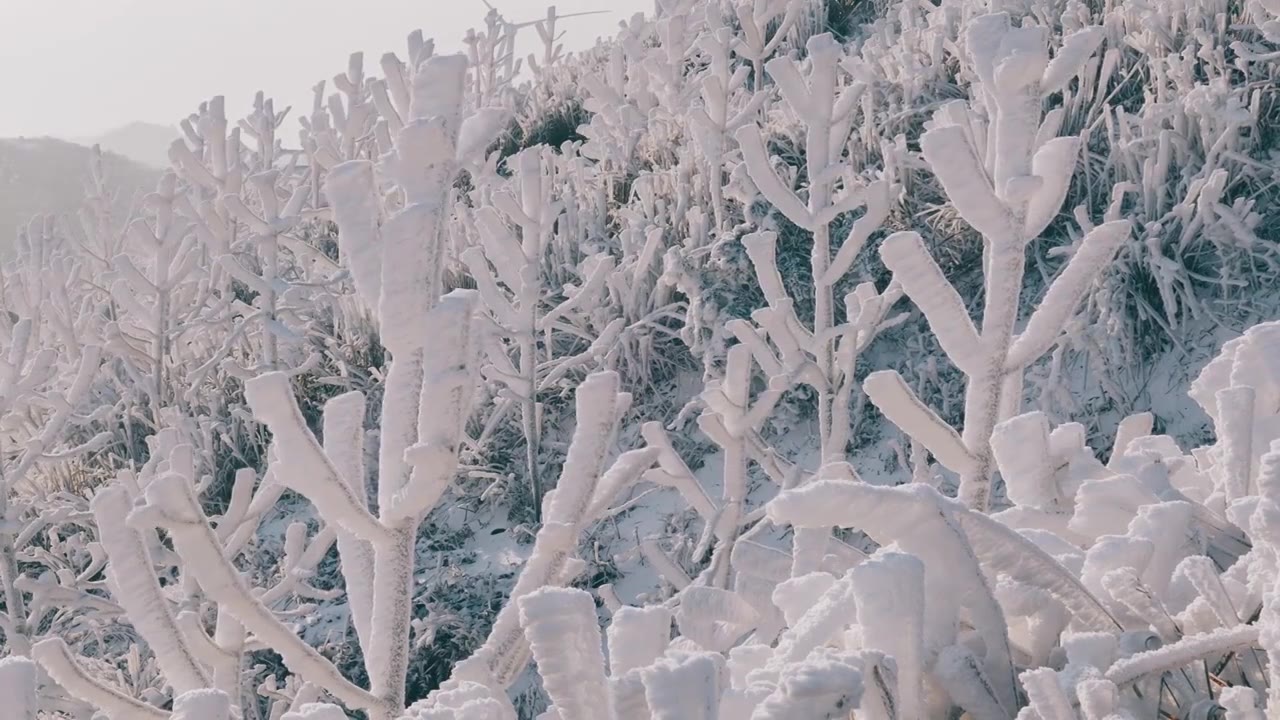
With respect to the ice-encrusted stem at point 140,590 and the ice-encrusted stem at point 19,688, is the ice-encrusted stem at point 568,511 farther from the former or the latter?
the ice-encrusted stem at point 19,688

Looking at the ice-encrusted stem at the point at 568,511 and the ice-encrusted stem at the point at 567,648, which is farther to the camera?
the ice-encrusted stem at the point at 568,511

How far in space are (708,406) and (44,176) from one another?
2231 centimetres

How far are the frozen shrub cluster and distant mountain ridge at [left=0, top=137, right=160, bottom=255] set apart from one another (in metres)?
14.4

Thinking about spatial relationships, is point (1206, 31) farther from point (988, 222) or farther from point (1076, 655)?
point (1076, 655)

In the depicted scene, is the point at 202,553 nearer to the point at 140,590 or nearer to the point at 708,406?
the point at 140,590

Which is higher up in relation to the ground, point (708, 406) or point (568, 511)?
point (568, 511)

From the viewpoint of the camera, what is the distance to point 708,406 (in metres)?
3.69

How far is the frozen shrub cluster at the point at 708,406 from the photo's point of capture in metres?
0.91

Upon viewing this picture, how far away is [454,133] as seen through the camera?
1.28m

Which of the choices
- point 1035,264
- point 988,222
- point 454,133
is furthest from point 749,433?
point 1035,264

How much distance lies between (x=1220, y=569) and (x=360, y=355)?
16.2 feet

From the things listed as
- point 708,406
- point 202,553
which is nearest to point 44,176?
point 708,406

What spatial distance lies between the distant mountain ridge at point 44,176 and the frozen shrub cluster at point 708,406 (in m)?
14.4

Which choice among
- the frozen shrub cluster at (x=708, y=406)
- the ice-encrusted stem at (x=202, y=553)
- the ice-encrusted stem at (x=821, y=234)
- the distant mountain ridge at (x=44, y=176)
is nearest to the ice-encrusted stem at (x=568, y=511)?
the frozen shrub cluster at (x=708, y=406)
